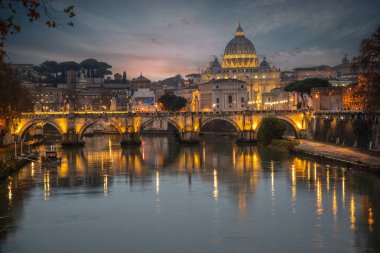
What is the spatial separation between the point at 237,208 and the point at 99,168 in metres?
22.2

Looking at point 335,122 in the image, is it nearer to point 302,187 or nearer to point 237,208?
point 302,187

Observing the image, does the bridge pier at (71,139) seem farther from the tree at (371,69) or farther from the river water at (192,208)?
the tree at (371,69)

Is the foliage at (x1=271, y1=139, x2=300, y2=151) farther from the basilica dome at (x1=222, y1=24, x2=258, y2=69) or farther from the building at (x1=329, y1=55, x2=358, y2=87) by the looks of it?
the basilica dome at (x1=222, y1=24, x2=258, y2=69)

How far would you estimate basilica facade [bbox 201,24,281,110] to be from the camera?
579 ft

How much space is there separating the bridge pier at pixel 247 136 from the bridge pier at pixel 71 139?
20.1 meters

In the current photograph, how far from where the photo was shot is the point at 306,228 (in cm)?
2934

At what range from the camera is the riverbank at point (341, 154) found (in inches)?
1821

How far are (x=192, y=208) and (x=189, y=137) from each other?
159 feet

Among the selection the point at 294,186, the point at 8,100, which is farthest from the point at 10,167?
the point at 294,186

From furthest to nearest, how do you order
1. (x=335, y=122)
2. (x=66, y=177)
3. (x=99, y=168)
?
(x=335, y=122) < (x=99, y=168) < (x=66, y=177)

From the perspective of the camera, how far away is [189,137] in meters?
82.6

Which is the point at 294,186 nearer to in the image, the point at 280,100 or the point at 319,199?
the point at 319,199

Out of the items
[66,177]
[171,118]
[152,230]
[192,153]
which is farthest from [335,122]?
[152,230]

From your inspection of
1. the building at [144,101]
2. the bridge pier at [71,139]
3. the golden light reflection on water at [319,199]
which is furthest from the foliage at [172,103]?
the golden light reflection on water at [319,199]
